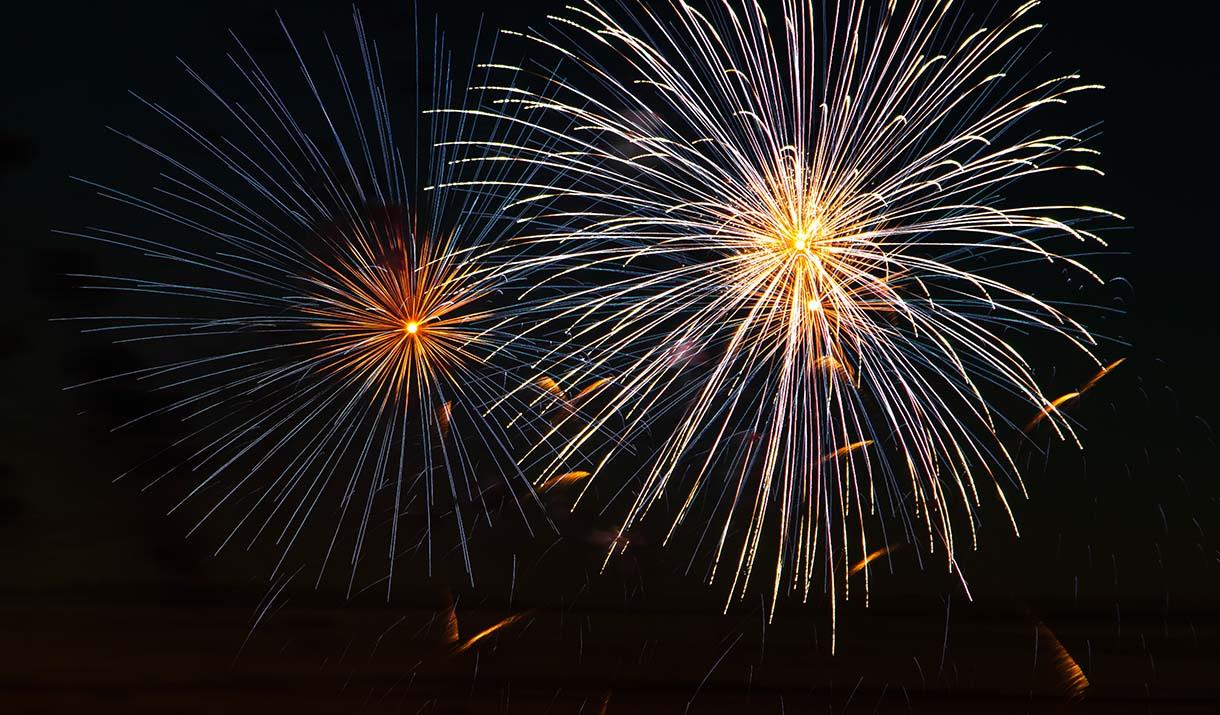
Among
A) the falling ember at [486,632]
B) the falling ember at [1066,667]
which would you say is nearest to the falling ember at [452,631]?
the falling ember at [486,632]

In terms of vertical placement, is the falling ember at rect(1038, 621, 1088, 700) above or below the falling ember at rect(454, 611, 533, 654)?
above

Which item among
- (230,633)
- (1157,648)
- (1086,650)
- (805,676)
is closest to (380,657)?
(230,633)

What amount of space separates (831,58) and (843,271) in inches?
68.2

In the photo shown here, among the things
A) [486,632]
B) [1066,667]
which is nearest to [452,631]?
[486,632]

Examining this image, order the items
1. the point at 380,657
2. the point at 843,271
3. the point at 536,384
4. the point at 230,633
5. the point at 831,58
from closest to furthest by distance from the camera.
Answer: the point at 831,58 < the point at 843,271 < the point at 536,384 < the point at 380,657 < the point at 230,633

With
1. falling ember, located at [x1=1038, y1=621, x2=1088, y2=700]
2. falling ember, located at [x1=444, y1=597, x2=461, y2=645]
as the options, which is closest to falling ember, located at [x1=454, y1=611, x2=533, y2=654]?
falling ember, located at [x1=444, y1=597, x2=461, y2=645]

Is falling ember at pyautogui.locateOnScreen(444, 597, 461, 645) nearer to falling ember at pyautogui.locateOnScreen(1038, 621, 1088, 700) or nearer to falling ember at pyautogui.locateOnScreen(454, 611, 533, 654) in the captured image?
falling ember at pyautogui.locateOnScreen(454, 611, 533, 654)

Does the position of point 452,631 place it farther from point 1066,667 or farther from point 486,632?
point 1066,667

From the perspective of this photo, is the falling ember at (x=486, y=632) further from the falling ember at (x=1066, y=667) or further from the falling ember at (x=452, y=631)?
the falling ember at (x=1066, y=667)

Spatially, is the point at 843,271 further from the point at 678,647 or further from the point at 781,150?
the point at 678,647

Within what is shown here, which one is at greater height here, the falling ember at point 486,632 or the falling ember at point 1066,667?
the falling ember at point 1066,667

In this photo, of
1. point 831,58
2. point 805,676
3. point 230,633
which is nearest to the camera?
point 831,58

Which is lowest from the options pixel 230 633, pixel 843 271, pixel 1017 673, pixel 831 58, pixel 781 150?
pixel 230 633

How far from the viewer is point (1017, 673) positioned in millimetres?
13344
